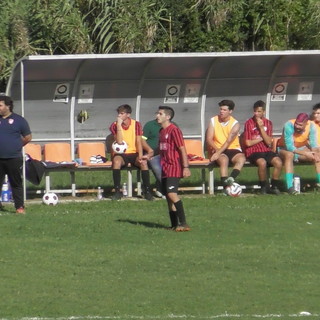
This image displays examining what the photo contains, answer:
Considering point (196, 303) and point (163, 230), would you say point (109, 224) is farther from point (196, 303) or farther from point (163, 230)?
point (196, 303)

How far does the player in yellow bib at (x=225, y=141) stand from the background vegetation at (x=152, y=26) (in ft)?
25.7

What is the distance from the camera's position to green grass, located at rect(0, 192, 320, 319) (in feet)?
35.3

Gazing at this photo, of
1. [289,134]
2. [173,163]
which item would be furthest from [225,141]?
[173,163]

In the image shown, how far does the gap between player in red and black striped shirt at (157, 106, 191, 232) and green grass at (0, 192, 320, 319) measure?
1.23ft

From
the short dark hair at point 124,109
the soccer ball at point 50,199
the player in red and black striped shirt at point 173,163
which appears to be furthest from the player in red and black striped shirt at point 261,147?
the player in red and black striped shirt at point 173,163

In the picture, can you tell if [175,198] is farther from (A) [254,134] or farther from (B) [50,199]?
(A) [254,134]

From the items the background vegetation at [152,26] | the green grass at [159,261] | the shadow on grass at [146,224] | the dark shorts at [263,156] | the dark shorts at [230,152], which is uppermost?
the background vegetation at [152,26]

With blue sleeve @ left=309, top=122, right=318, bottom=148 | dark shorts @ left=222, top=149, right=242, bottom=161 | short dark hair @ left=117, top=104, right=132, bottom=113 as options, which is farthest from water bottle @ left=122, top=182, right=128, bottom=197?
blue sleeve @ left=309, top=122, right=318, bottom=148

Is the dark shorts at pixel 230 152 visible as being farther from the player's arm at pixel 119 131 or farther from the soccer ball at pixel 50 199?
the soccer ball at pixel 50 199

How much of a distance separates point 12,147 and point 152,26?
11.9 metres

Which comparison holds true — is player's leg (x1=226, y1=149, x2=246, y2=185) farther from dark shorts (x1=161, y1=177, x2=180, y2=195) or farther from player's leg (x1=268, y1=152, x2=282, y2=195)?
dark shorts (x1=161, y1=177, x2=180, y2=195)

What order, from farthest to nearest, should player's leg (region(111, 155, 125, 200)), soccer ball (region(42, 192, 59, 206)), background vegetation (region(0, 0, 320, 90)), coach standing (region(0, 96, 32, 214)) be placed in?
1. background vegetation (region(0, 0, 320, 90))
2. player's leg (region(111, 155, 125, 200))
3. soccer ball (region(42, 192, 59, 206))
4. coach standing (region(0, 96, 32, 214))

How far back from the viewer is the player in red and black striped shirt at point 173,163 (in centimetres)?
1477

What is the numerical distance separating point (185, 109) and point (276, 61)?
1.88 metres
